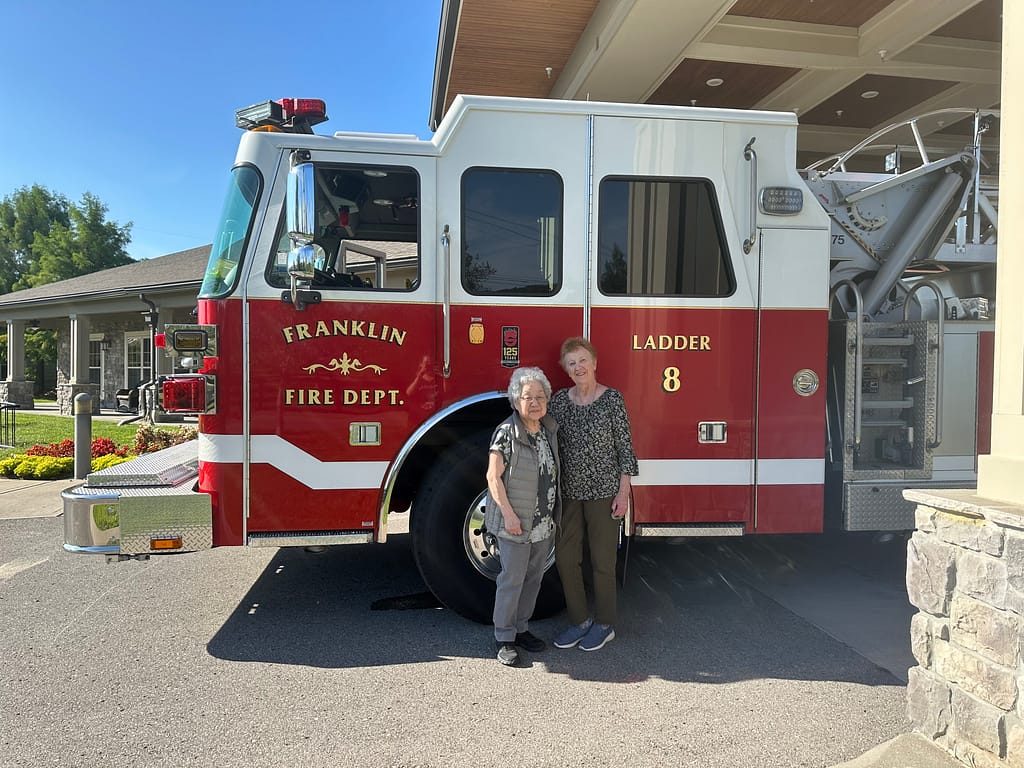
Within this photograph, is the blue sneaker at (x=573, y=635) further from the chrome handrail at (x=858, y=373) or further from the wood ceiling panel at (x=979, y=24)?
the wood ceiling panel at (x=979, y=24)

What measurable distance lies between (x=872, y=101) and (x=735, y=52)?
2968 millimetres

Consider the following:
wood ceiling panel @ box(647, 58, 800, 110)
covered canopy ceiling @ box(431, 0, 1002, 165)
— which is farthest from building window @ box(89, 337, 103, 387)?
wood ceiling panel @ box(647, 58, 800, 110)

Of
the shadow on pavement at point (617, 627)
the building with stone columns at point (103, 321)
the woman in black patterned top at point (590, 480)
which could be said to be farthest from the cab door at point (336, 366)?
the building with stone columns at point (103, 321)

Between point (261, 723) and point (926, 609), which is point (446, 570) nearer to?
point (261, 723)

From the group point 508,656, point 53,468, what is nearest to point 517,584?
point 508,656

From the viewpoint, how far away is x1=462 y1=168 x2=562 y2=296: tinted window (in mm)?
3859

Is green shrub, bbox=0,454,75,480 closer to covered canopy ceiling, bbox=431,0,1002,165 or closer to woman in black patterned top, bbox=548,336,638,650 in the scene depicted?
covered canopy ceiling, bbox=431,0,1002,165

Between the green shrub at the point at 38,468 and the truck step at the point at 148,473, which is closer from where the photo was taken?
the truck step at the point at 148,473

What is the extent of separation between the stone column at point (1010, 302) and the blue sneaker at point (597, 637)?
190cm

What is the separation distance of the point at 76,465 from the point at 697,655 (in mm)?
7943

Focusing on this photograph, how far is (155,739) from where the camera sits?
2.90m

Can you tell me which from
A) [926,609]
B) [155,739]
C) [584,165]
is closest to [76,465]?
[155,739]

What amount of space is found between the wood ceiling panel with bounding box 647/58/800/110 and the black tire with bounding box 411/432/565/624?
6.74 metres

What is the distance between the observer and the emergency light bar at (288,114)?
12.6ft
